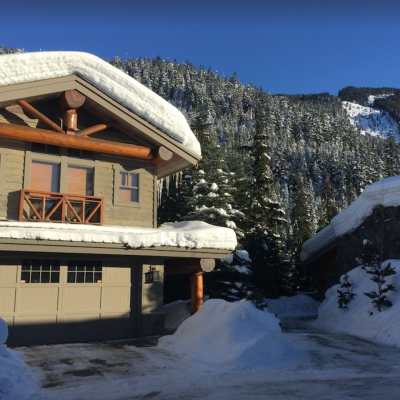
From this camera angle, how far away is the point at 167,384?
251 inches

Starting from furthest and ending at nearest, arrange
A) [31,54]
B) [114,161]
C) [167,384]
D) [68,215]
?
[114,161]
[68,215]
[31,54]
[167,384]

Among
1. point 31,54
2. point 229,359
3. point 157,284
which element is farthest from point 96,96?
point 229,359

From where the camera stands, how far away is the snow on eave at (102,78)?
10172 millimetres

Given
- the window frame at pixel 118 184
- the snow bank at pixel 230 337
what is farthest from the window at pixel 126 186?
the snow bank at pixel 230 337

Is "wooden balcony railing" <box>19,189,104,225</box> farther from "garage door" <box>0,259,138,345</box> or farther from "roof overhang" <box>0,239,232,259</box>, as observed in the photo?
"garage door" <box>0,259,138,345</box>

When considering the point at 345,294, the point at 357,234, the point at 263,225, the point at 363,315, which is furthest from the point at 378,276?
the point at 263,225

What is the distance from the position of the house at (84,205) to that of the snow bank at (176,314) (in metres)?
2.19

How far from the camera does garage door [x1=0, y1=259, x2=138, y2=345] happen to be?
10078 mm

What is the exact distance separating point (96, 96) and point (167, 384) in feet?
25.5

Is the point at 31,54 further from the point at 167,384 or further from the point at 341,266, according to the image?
the point at 341,266

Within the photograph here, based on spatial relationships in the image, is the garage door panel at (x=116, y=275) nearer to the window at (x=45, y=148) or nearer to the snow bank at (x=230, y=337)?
the snow bank at (x=230, y=337)

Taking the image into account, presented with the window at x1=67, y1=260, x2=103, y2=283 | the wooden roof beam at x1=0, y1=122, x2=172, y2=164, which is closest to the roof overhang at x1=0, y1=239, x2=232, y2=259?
Answer: the window at x1=67, y1=260, x2=103, y2=283

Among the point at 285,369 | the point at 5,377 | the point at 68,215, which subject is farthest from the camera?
the point at 68,215

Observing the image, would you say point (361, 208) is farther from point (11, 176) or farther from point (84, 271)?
point (11, 176)
